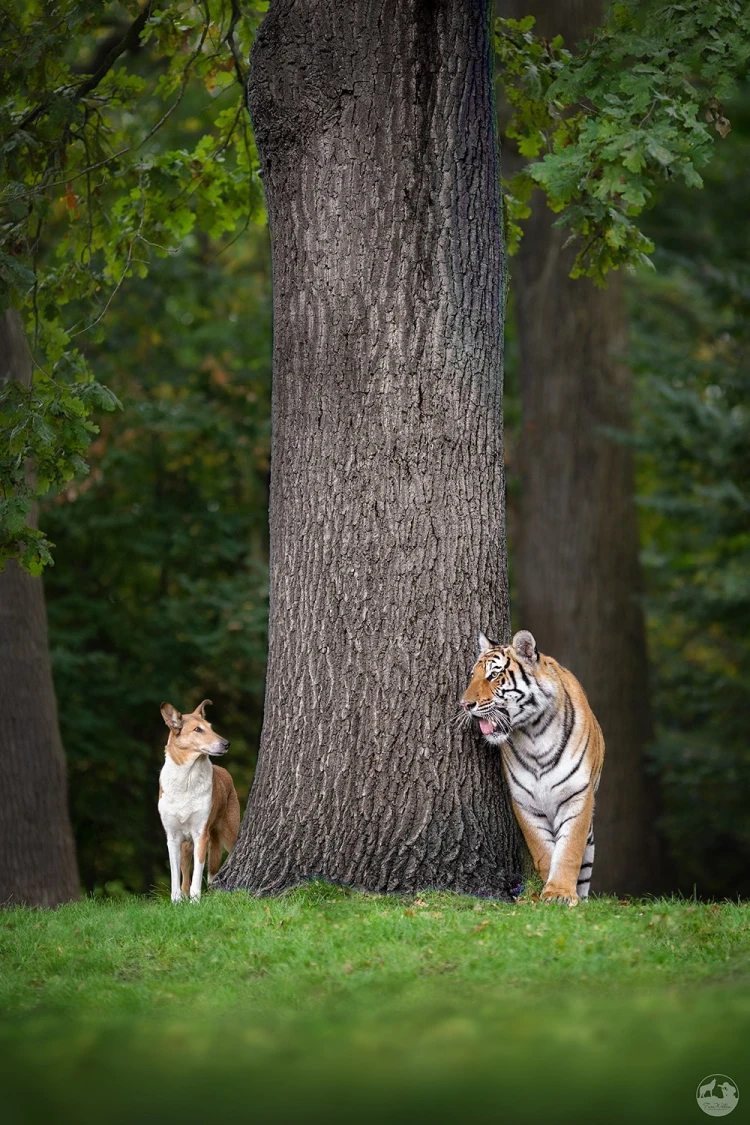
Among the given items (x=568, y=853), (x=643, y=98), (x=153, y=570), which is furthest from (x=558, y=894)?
(x=153, y=570)

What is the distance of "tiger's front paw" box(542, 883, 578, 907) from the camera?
691 centimetres

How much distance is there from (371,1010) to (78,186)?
7.98 m

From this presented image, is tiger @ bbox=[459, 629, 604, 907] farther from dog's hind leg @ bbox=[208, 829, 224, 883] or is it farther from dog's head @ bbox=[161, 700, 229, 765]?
dog's hind leg @ bbox=[208, 829, 224, 883]

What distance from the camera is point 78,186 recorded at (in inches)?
426

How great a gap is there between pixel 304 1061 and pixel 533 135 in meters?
7.98

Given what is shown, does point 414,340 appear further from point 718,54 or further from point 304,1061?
point 304,1061

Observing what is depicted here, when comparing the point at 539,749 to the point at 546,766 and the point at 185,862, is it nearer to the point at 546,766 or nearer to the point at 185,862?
the point at 546,766

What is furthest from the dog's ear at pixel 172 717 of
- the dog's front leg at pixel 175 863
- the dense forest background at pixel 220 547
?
the dense forest background at pixel 220 547

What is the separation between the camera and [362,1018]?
15.7 ft

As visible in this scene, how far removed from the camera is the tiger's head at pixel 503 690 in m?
6.95

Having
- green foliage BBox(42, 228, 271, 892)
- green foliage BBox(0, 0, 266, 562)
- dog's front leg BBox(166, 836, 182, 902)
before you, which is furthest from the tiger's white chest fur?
green foliage BBox(42, 228, 271, 892)

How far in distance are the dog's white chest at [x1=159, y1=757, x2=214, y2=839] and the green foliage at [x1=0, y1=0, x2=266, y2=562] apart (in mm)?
1596

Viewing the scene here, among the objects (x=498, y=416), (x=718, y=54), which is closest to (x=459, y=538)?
(x=498, y=416)

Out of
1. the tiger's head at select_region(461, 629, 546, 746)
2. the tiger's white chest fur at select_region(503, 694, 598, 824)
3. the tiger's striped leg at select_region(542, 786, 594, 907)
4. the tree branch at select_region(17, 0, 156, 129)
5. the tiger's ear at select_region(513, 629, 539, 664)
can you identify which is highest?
the tree branch at select_region(17, 0, 156, 129)
